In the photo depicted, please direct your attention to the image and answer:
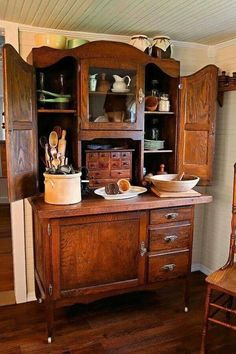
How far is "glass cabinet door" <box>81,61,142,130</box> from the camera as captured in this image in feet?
7.70

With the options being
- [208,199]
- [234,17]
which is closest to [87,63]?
[234,17]

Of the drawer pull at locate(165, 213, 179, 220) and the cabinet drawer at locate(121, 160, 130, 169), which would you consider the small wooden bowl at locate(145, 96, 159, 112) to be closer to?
the cabinet drawer at locate(121, 160, 130, 169)

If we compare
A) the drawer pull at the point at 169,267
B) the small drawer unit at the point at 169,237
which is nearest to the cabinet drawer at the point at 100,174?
the small drawer unit at the point at 169,237

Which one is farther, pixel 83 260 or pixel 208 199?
pixel 208 199

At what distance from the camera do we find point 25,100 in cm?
214

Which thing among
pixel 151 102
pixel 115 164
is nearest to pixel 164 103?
pixel 151 102

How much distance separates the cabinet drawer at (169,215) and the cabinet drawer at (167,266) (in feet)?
0.83

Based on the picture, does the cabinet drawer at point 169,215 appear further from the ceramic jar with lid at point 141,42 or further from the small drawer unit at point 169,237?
the ceramic jar with lid at point 141,42

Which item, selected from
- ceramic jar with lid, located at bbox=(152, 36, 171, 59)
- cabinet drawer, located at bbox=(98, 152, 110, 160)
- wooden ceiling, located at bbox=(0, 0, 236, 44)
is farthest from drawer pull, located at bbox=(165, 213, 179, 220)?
wooden ceiling, located at bbox=(0, 0, 236, 44)

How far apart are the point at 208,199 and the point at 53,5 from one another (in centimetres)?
163

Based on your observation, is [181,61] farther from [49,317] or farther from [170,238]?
[49,317]

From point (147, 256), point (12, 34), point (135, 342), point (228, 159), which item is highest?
point (12, 34)

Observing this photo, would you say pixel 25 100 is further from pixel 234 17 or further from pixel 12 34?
pixel 234 17

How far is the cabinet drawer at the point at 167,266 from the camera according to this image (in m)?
2.38
